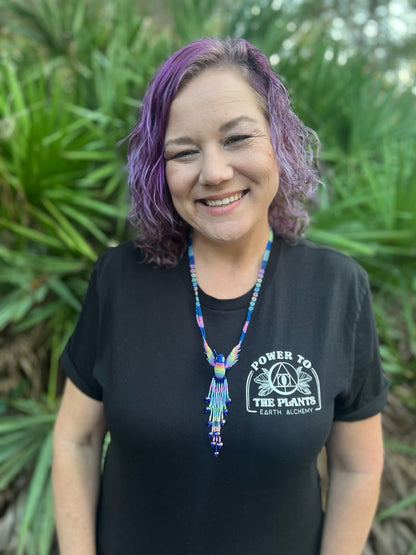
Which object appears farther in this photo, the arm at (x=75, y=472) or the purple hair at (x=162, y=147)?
the arm at (x=75, y=472)

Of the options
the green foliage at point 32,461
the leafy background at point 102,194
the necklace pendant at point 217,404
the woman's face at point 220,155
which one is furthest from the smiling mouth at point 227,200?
the green foliage at point 32,461

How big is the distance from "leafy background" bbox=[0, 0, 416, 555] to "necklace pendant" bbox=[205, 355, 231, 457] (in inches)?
43.9

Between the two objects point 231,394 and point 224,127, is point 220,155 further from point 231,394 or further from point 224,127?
point 231,394

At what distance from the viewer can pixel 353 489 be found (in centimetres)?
129

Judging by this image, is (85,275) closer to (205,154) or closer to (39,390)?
(39,390)

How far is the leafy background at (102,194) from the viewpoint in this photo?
220 centimetres

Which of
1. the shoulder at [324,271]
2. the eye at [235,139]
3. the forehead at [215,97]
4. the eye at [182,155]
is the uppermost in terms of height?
the forehead at [215,97]

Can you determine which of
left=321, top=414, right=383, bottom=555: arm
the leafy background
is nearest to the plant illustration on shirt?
left=321, top=414, right=383, bottom=555: arm

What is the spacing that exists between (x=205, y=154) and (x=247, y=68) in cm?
25

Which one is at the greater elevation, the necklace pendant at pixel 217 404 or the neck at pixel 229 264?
the neck at pixel 229 264

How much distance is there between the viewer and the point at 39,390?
2379 mm

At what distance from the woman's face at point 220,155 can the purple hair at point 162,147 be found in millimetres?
29

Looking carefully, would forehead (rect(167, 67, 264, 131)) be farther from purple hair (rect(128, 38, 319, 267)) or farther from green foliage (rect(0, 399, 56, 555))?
green foliage (rect(0, 399, 56, 555))

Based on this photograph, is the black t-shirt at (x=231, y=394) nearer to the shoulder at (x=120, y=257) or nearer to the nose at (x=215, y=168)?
the shoulder at (x=120, y=257)
